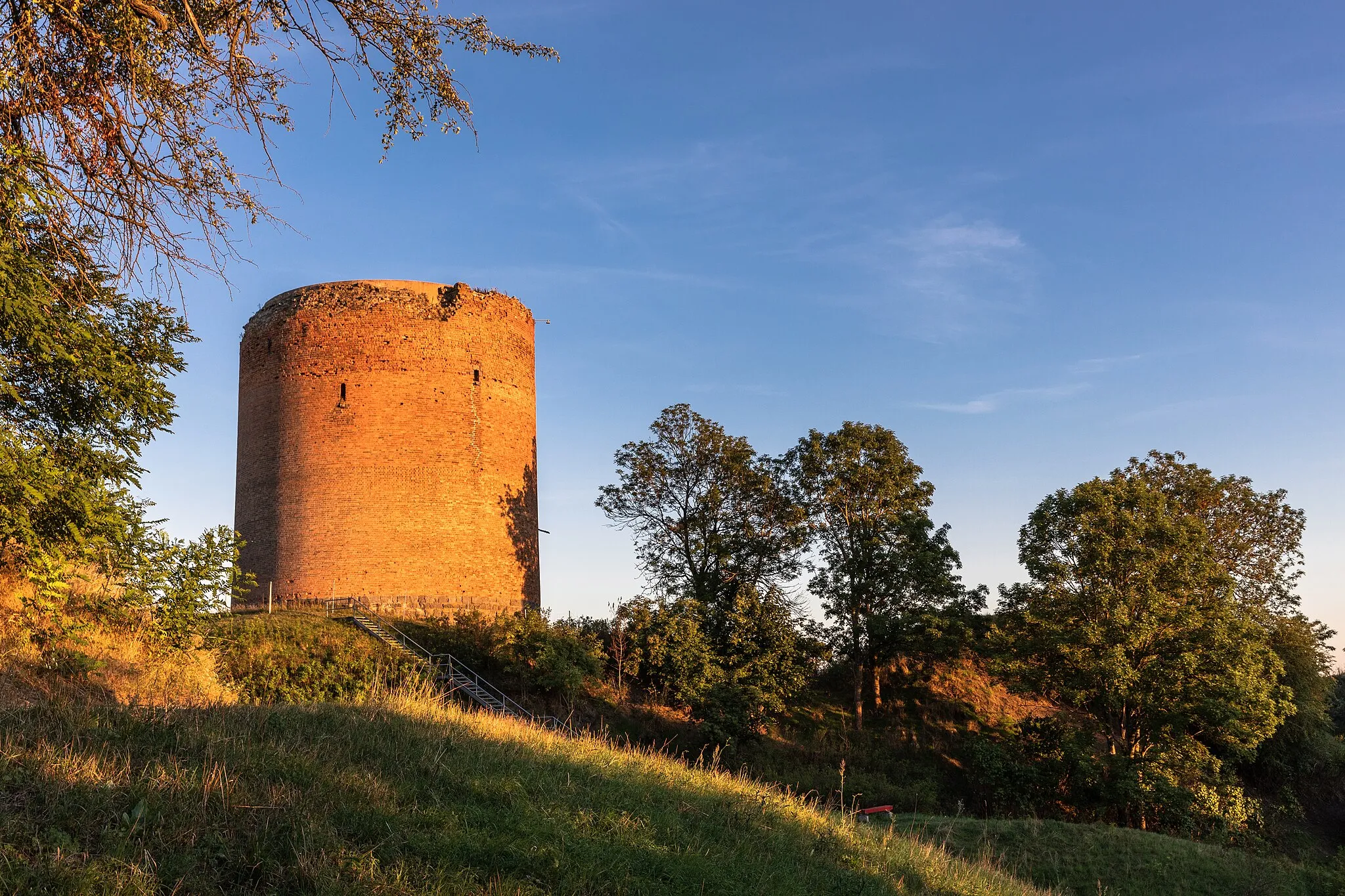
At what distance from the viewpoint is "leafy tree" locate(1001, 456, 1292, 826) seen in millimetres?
23203

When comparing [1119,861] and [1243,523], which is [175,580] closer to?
[1119,861]

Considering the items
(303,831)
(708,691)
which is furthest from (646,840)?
(708,691)

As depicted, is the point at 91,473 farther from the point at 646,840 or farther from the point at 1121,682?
the point at 1121,682

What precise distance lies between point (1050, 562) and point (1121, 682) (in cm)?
386

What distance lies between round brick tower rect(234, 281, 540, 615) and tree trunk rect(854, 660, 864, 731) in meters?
10.5

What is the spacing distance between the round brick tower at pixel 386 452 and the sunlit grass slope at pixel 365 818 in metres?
20.5

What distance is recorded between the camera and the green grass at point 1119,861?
17859 mm

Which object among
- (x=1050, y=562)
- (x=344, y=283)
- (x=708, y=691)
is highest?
(x=344, y=283)

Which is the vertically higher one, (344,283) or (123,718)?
(344,283)

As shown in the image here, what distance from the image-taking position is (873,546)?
3028 centimetres

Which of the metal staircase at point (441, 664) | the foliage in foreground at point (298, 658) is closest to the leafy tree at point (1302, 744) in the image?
the metal staircase at point (441, 664)

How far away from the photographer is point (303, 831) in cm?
616

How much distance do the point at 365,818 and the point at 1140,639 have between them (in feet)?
70.5

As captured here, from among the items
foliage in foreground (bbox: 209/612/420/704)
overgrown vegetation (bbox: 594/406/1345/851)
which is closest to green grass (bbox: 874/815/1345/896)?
overgrown vegetation (bbox: 594/406/1345/851)
